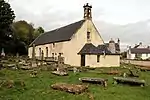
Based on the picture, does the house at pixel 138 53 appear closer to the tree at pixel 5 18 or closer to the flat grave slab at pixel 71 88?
the tree at pixel 5 18

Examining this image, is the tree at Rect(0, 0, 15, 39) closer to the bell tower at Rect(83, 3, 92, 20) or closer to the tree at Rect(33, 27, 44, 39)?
the bell tower at Rect(83, 3, 92, 20)

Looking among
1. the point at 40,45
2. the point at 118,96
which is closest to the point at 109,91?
the point at 118,96

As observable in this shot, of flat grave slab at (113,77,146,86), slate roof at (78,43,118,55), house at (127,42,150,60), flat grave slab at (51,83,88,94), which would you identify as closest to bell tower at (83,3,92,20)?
slate roof at (78,43,118,55)

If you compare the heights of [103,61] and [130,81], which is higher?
[103,61]

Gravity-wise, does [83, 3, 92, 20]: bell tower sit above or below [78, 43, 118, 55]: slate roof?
above

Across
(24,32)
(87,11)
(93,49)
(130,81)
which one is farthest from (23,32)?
(130,81)

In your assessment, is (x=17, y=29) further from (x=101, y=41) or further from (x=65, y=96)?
(x=65, y=96)

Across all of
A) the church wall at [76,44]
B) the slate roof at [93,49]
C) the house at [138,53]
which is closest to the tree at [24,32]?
the house at [138,53]

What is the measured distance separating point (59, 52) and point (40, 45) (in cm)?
1487

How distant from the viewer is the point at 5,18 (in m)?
60.7

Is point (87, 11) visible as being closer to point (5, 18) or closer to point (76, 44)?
point (76, 44)

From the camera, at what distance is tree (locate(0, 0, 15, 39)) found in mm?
59719

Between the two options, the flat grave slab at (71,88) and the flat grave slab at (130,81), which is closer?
the flat grave slab at (71,88)

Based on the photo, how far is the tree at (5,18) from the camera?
196ft
